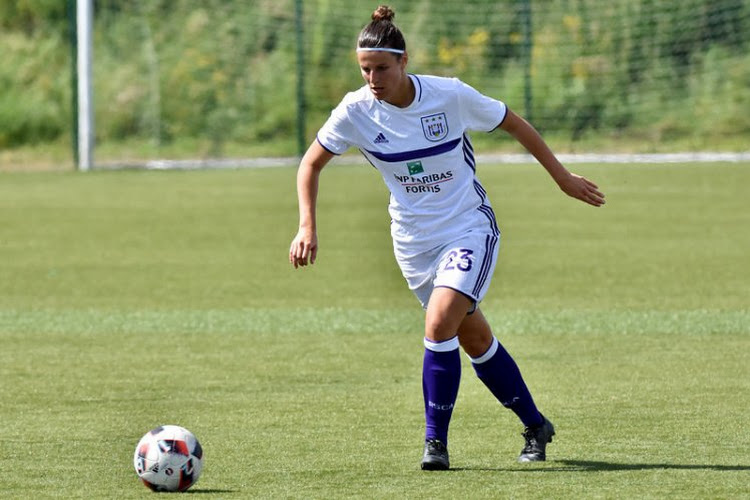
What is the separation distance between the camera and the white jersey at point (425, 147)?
6.21 meters

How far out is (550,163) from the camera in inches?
249

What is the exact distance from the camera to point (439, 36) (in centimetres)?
2856

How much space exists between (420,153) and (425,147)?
0.03m

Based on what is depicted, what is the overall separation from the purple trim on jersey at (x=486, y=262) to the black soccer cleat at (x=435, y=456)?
2.11 feet

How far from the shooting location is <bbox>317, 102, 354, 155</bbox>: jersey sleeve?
6.31 m

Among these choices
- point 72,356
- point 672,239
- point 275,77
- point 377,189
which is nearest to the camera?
point 72,356

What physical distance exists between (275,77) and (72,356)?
66.0 ft

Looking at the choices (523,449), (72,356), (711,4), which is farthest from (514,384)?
(711,4)

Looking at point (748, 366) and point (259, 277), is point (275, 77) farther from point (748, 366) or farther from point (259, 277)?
point (748, 366)

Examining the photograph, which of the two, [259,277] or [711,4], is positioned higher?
[711,4]

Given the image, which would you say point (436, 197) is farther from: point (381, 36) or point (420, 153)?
point (381, 36)

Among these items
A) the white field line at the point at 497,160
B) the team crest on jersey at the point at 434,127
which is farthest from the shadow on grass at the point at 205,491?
the white field line at the point at 497,160

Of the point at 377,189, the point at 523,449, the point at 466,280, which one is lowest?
the point at 377,189

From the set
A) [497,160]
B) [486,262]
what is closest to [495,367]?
[486,262]
